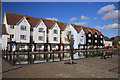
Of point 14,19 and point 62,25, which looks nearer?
point 14,19

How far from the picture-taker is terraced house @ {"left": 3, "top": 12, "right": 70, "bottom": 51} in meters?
28.5

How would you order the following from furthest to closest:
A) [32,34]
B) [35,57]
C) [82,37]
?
[82,37] → [32,34] → [35,57]

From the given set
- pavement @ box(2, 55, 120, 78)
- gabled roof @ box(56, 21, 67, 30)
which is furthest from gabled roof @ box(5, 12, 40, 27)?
pavement @ box(2, 55, 120, 78)

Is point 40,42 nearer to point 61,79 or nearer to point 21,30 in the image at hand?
point 21,30

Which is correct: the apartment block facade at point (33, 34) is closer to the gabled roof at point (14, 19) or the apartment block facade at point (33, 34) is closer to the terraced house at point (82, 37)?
the gabled roof at point (14, 19)

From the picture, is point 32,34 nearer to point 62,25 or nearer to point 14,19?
point 14,19

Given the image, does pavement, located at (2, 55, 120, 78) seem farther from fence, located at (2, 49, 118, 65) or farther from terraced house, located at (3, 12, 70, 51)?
terraced house, located at (3, 12, 70, 51)

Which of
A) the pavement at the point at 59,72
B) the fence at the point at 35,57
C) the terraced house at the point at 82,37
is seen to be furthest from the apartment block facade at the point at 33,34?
the pavement at the point at 59,72

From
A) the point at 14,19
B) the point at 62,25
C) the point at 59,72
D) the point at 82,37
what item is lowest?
the point at 59,72

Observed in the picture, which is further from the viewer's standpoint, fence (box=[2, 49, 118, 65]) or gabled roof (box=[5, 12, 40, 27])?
gabled roof (box=[5, 12, 40, 27])

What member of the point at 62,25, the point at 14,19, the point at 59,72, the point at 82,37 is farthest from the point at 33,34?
the point at 59,72

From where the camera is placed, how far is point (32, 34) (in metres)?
32.2

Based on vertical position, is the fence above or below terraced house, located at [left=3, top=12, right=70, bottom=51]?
below

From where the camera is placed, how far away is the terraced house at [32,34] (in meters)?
28.5
